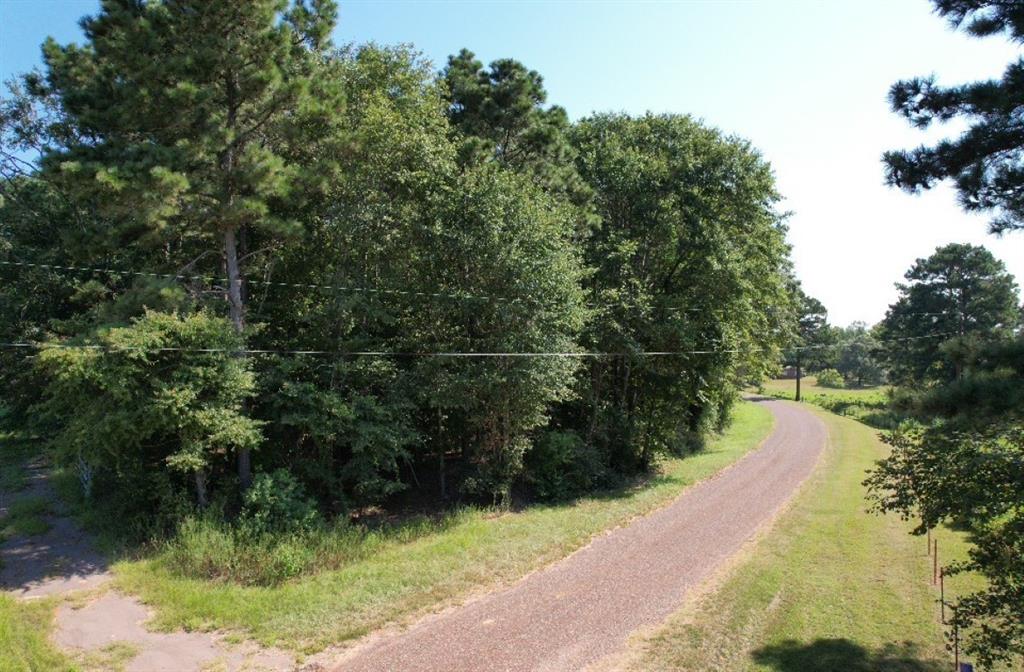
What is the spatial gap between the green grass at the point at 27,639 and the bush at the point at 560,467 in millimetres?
11735

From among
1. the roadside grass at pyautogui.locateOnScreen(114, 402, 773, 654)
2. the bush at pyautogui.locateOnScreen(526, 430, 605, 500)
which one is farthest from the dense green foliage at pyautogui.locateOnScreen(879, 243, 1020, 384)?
the roadside grass at pyautogui.locateOnScreen(114, 402, 773, 654)

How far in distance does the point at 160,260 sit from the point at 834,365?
101 metres

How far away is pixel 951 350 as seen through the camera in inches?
241

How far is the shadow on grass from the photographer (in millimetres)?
7441

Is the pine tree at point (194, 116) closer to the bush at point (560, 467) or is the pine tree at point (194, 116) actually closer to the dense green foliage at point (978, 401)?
the bush at point (560, 467)

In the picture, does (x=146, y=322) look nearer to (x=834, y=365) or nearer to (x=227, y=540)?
(x=227, y=540)

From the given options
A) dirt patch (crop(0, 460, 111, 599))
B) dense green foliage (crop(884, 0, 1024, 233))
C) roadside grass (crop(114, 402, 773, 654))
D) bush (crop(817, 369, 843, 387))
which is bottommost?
dirt patch (crop(0, 460, 111, 599))

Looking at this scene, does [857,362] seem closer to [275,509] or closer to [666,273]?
[666,273]

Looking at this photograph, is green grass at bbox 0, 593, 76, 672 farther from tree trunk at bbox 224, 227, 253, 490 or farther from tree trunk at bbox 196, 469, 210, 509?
tree trunk at bbox 224, 227, 253, 490

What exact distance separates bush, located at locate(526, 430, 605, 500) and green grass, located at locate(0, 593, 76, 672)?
1173 cm

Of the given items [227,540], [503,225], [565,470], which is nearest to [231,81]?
[503,225]

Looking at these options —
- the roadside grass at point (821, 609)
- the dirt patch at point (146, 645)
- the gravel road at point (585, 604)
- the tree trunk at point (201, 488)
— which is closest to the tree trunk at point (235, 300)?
the tree trunk at point (201, 488)

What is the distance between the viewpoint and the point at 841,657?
7711mm

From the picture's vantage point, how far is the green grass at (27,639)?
766 cm
